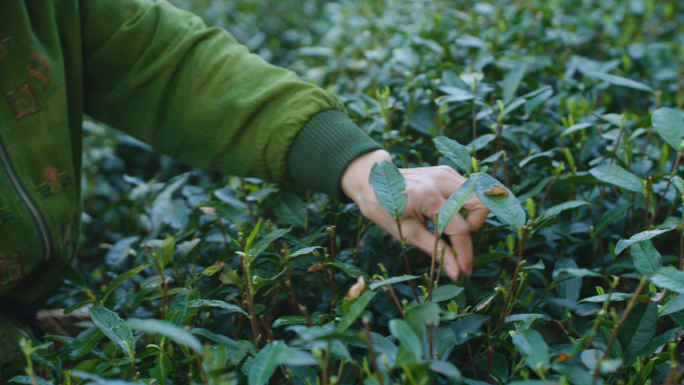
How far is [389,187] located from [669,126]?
1.87ft

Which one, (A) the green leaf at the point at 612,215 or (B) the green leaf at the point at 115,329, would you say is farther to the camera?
(A) the green leaf at the point at 612,215

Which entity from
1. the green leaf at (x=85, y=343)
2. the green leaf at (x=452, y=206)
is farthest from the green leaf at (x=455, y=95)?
the green leaf at (x=85, y=343)

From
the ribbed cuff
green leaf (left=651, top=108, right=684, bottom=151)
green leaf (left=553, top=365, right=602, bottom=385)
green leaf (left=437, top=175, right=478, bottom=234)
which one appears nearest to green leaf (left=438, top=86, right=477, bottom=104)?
the ribbed cuff

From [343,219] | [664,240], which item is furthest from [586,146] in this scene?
[343,219]

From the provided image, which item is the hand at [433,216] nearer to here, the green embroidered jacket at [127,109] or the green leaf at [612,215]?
the green embroidered jacket at [127,109]

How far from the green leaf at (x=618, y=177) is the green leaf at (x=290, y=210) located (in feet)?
1.86

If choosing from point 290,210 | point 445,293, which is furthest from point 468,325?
point 290,210

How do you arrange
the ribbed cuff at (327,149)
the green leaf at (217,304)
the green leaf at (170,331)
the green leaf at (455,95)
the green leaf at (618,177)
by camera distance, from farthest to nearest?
the green leaf at (455,95), the ribbed cuff at (327,149), the green leaf at (618,177), the green leaf at (217,304), the green leaf at (170,331)

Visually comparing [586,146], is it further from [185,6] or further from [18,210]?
[185,6]

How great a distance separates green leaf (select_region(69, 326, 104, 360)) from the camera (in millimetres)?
992

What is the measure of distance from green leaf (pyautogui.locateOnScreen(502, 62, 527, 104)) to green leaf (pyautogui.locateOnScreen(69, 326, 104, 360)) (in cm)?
100

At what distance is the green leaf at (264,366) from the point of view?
2.32 ft

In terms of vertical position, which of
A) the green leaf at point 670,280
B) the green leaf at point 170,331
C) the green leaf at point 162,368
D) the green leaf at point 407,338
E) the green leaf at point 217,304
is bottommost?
the green leaf at point 162,368

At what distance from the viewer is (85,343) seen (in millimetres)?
1004
